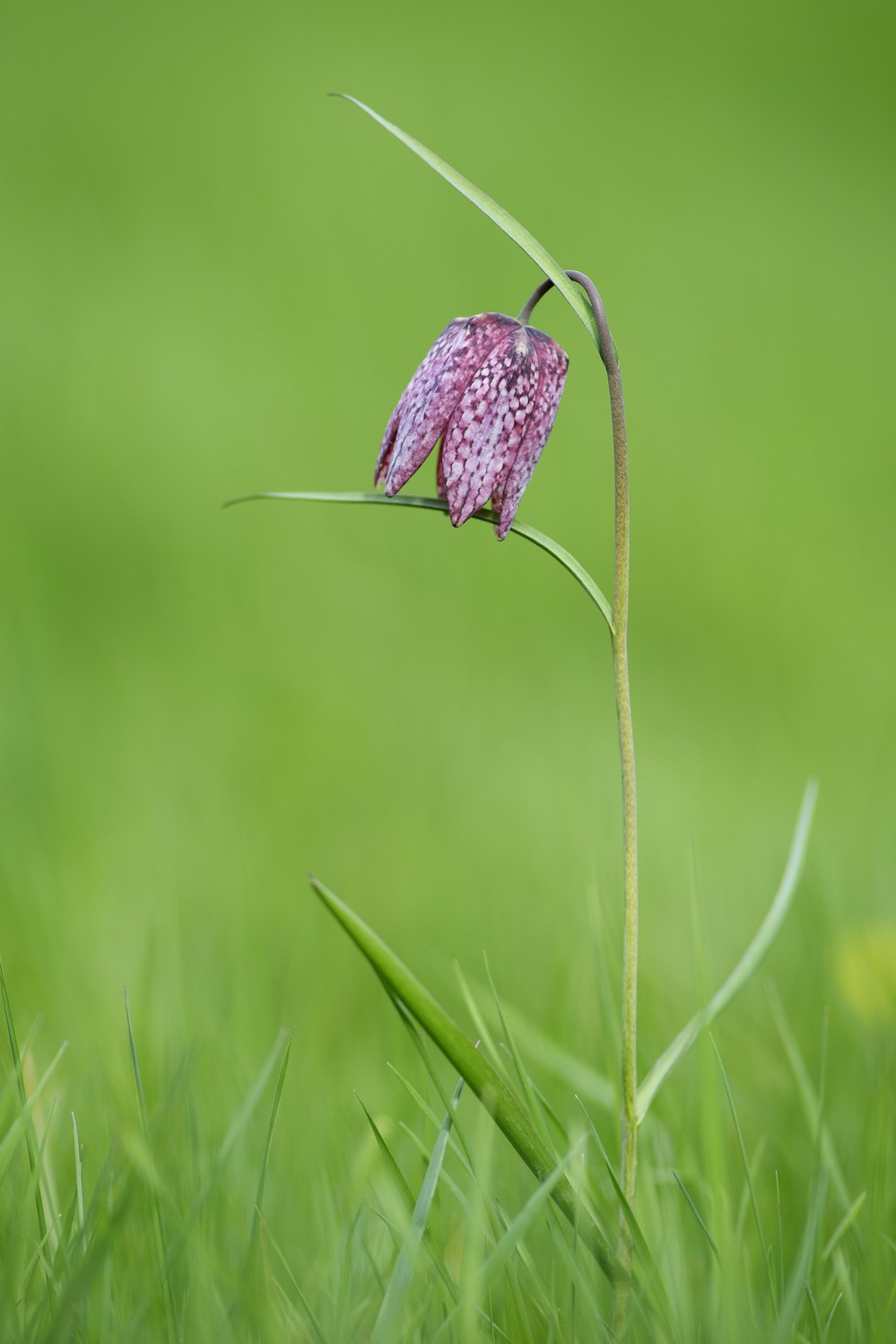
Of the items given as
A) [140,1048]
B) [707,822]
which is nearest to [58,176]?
[707,822]

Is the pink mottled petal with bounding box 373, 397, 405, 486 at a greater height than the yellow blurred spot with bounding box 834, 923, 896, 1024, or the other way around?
the pink mottled petal with bounding box 373, 397, 405, 486

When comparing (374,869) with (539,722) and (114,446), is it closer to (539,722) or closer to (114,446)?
(539,722)

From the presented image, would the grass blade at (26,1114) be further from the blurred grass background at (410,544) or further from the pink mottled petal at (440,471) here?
the pink mottled petal at (440,471)

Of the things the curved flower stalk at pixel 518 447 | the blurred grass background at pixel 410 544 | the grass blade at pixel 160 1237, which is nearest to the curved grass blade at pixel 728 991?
the curved flower stalk at pixel 518 447

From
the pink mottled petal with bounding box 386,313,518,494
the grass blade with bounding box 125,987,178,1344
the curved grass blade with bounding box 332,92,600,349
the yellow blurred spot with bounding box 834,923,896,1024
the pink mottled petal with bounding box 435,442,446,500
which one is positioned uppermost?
the curved grass blade with bounding box 332,92,600,349

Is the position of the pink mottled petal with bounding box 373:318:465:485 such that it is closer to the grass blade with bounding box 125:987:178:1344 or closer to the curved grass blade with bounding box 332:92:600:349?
the curved grass blade with bounding box 332:92:600:349

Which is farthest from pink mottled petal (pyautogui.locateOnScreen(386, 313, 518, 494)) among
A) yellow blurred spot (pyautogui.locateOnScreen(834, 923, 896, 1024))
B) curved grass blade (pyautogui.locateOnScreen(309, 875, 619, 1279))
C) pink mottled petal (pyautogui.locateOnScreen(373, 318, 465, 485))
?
yellow blurred spot (pyautogui.locateOnScreen(834, 923, 896, 1024))

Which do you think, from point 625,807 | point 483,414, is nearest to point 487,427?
point 483,414

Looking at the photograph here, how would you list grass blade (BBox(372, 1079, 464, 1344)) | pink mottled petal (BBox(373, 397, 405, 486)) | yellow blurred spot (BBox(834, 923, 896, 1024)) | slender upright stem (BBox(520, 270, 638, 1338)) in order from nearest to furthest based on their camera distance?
1. grass blade (BBox(372, 1079, 464, 1344))
2. slender upright stem (BBox(520, 270, 638, 1338))
3. pink mottled petal (BBox(373, 397, 405, 486))
4. yellow blurred spot (BBox(834, 923, 896, 1024))
